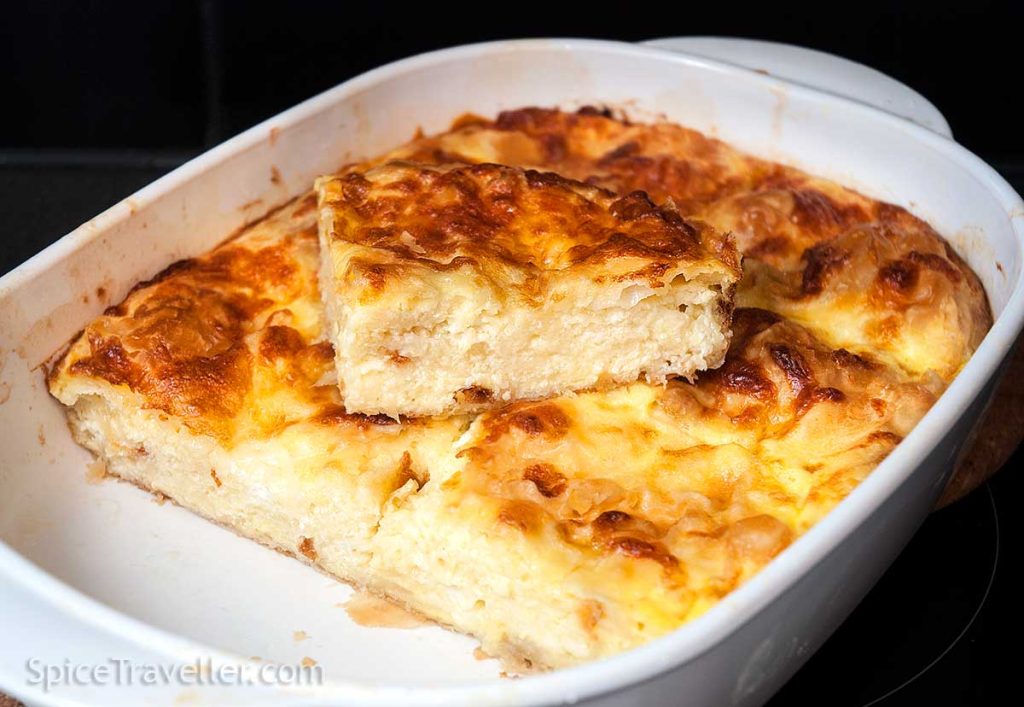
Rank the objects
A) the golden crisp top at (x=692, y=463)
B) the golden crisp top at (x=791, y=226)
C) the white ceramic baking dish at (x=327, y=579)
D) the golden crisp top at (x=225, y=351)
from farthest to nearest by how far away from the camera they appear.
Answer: the golden crisp top at (x=791, y=226), the golden crisp top at (x=225, y=351), the golden crisp top at (x=692, y=463), the white ceramic baking dish at (x=327, y=579)

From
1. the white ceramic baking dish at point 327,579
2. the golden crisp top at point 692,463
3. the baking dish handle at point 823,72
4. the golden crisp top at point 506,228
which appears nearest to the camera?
the white ceramic baking dish at point 327,579

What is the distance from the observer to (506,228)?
2641 millimetres

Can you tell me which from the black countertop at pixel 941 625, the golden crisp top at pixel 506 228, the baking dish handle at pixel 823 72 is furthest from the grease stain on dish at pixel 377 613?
the baking dish handle at pixel 823 72

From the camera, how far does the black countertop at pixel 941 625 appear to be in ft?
8.21

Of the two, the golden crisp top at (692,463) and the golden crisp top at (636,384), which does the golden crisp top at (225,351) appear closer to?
the golden crisp top at (636,384)

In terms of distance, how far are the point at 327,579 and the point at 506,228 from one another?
2.73ft

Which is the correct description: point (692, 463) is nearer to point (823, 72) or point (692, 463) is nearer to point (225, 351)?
point (225, 351)

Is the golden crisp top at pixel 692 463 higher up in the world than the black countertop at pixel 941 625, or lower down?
higher up

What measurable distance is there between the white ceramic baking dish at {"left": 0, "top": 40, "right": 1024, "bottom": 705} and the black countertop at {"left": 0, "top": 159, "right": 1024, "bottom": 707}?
0.22 meters

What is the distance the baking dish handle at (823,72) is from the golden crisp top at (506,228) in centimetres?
98

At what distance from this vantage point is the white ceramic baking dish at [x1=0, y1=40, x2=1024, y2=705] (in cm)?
184

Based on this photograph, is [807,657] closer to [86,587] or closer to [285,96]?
[86,587]

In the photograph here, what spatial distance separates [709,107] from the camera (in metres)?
3.48

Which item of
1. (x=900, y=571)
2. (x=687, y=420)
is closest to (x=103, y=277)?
(x=687, y=420)
